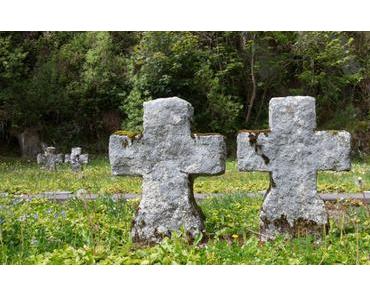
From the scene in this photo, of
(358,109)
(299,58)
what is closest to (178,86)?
(299,58)

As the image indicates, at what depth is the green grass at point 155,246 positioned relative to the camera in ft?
18.2

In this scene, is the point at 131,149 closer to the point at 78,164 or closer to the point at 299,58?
the point at 78,164

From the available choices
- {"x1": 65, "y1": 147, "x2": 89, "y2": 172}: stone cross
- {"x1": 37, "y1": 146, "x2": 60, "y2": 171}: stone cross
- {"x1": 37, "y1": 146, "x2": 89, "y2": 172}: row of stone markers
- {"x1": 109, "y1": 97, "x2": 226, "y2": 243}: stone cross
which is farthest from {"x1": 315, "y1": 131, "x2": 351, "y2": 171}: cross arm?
{"x1": 37, "y1": 146, "x2": 60, "y2": 171}: stone cross

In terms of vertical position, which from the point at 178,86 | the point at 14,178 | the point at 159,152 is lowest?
the point at 14,178

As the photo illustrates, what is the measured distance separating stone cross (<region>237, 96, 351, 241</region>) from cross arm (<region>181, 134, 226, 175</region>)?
0.33 metres

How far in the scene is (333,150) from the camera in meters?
6.70

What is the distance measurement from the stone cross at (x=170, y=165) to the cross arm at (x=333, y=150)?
1170 mm

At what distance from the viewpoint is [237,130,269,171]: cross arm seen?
22.4ft

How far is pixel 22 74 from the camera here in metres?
28.8

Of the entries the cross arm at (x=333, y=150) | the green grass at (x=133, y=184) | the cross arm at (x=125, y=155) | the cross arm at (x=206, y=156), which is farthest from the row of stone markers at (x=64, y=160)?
the cross arm at (x=333, y=150)

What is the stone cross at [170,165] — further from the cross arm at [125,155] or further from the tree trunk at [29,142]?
the tree trunk at [29,142]

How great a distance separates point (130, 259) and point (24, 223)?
222 cm

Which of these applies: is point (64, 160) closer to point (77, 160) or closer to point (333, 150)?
point (77, 160)

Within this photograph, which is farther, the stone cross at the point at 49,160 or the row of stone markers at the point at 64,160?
the stone cross at the point at 49,160
